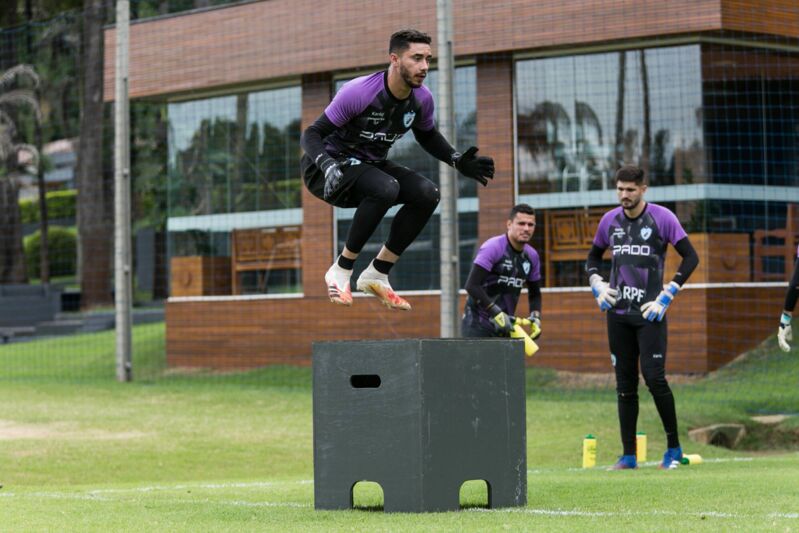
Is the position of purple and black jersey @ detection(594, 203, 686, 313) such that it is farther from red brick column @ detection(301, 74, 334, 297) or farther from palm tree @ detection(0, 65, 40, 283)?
palm tree @ detection(0, 65, 40, 283)

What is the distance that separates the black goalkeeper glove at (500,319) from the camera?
37.8 ft

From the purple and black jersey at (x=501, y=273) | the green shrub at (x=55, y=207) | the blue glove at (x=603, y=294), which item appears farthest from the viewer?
the green shrub at (x=55, y=207)

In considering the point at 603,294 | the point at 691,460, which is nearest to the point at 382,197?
the point at 603,294

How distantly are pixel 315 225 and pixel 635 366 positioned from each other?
10118 millimetres

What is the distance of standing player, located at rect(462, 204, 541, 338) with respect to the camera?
38.8 ft

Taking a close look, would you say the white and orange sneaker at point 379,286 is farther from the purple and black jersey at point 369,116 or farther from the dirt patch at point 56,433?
the dirt patch at point 56,433

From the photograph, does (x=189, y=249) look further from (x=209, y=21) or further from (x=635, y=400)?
(x=635, y=400)

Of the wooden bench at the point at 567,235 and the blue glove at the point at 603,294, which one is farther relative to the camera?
the wooden bench at the point at 567,235

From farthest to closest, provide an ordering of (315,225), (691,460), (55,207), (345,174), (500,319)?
(55,207) → (315,225) → (691,460) → (500,319) → (345,174)

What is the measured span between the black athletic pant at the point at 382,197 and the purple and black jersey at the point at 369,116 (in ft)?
0.48

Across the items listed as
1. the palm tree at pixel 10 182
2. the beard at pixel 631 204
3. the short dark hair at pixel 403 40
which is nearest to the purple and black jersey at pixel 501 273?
the beard at pixel 631 204

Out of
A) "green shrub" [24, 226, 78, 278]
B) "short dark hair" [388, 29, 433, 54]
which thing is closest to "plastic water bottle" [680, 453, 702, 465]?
"short dark hair" [388, 29, 433, 54]

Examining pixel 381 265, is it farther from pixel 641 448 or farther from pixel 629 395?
pixel 641 448

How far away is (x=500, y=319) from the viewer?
11523mm
